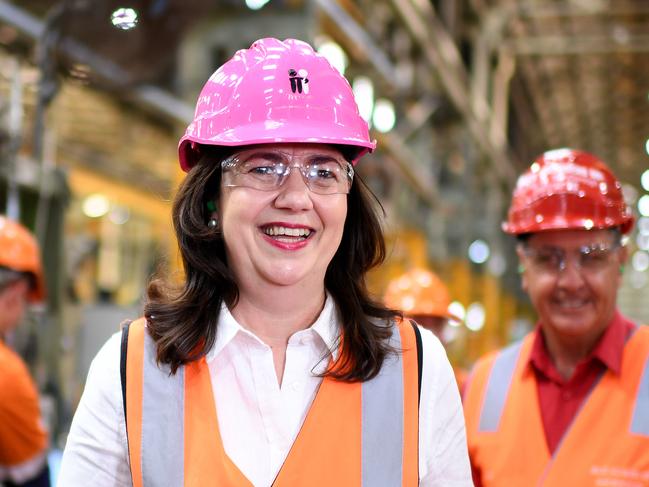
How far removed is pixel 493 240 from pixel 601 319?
16048mm

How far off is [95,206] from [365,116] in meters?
6.11

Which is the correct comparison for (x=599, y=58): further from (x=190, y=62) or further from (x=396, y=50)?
(x=190, y=62)

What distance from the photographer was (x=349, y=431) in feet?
6.46

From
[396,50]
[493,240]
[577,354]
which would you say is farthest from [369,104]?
[493,240]

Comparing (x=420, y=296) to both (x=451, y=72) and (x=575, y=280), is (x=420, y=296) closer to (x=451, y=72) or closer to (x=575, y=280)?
(x=575, y=280)

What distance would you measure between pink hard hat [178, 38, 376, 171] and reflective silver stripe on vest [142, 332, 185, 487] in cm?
50

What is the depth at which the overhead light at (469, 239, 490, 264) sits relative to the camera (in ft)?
58.6

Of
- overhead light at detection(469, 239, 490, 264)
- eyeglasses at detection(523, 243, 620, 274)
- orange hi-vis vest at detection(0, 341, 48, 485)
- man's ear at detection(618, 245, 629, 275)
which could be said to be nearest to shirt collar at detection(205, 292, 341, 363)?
eyeglasses at detection(523, 243, 620, 274)

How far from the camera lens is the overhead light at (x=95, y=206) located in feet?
42.6

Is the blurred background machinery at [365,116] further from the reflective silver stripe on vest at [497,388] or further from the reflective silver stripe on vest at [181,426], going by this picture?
the reflective silver stripe on vest at [497,388]

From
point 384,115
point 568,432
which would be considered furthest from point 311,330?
point 384,115

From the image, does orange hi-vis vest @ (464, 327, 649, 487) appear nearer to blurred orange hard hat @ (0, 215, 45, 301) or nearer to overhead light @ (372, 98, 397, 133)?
blurred orange hard hat @ (0, 215, 45, 301)

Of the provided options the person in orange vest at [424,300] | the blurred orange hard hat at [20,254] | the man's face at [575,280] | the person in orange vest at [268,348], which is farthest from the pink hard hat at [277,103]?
the person in orange vest at [424,300]

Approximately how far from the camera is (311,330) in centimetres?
206
